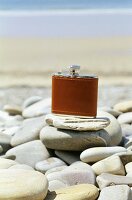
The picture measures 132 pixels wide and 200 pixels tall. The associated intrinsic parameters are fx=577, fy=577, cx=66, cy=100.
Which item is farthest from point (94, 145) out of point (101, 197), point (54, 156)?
point (101, 197)

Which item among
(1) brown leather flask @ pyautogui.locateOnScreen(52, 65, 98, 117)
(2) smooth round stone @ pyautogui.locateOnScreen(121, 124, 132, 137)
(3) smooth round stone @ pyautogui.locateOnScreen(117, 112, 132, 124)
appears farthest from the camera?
(3) smooth round stone @ pyautogui.locateOnScreen(117, 112, 132, 124)

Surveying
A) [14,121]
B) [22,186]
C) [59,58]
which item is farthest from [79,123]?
[59,58]

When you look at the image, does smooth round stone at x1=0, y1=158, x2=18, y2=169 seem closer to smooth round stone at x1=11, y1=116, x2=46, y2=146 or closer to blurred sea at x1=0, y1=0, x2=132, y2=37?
smooth round stone at x1=11, y1=116, x2=46, y2=146

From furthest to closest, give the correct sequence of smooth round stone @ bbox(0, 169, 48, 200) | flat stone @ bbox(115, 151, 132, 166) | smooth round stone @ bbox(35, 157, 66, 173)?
1. smooth round stone @ bbox(35, 157, 66, 173)
2. flat stone @ bbox(115, 151, 132, 166)
3. smooth round stone @ bbox(0, 169, 48, 200)

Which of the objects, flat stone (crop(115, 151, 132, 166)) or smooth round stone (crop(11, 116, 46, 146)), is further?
smooth round stone (crop(11, 116, 46, 146))

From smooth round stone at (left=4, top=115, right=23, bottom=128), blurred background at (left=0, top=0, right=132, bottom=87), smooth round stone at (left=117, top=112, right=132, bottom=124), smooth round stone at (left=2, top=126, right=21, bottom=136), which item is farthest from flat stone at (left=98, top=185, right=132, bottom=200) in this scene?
blurred background at (left=0, top=0, right=132, bottom=87)

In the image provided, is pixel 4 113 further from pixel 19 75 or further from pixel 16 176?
pixel 19 75
